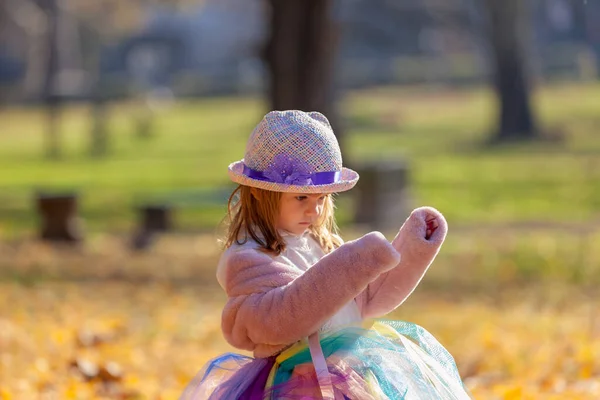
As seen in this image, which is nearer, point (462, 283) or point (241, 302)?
point (241, 302)

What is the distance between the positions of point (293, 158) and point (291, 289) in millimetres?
378

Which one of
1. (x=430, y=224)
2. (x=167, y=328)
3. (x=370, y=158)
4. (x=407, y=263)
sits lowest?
(x=370, y=158)

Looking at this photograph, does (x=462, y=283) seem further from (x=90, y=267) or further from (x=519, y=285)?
(x=90, y=267)

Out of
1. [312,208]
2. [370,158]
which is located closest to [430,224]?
[312,208]

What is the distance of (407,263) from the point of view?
3.20 metres

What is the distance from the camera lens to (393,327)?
320 cm

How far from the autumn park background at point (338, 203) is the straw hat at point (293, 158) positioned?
6.90ft

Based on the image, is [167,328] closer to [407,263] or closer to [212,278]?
[212,278]

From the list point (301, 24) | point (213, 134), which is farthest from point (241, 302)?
point (213, 134)

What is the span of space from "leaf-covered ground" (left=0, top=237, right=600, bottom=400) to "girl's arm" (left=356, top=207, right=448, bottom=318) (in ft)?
5.52

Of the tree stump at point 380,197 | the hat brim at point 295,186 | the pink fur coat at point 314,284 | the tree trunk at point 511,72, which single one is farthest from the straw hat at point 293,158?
the tree trunk at point 511,72

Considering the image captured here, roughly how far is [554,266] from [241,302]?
651cm

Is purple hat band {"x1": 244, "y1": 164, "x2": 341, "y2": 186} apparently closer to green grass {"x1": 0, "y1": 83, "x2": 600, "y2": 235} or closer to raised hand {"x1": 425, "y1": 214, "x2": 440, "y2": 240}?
raised hand {"x1": 425, "y1": 214, "x2": 440, "y2": 240}

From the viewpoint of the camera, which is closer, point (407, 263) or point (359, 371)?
point (359, 371)
